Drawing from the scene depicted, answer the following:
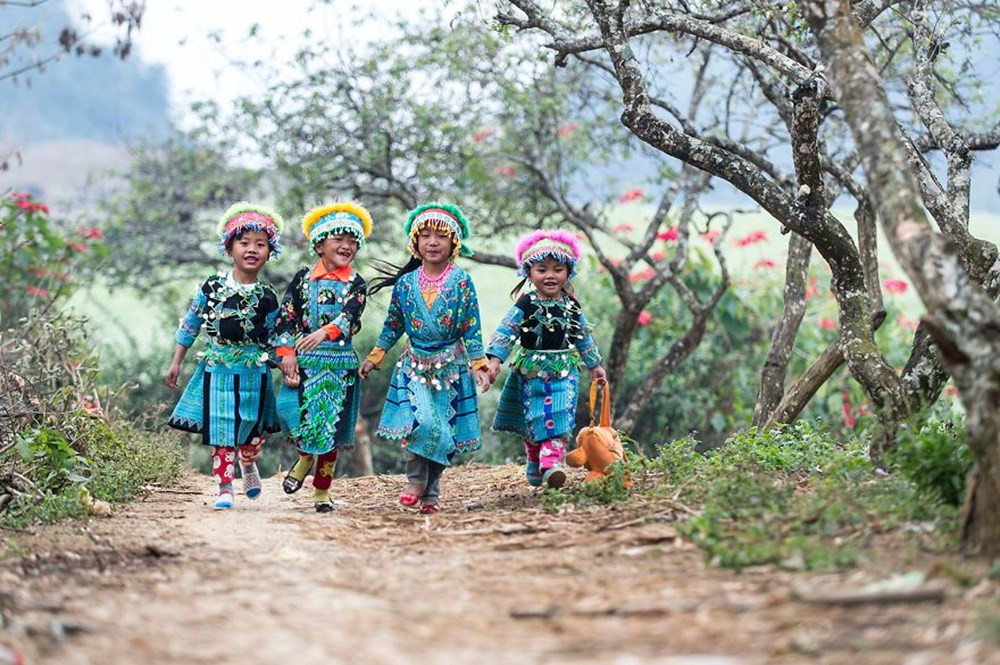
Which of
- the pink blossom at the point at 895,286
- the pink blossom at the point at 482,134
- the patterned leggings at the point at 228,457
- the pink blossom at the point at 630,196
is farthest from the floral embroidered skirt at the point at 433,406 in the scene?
the pink blossom at the point at 895,286

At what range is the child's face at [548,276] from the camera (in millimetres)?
7867

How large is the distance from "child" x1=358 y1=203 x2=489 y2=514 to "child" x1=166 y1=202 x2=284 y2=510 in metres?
0.77

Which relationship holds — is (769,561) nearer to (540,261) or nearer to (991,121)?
(540,261)

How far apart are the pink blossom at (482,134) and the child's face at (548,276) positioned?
16.3 ft

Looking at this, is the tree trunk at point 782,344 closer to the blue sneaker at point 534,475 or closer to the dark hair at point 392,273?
the blue sneaker at point 534,475

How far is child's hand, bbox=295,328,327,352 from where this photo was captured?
7.46 meters

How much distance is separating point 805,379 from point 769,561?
409 cm

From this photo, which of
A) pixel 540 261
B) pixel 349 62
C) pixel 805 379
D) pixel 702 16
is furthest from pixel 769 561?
pixel 349 62

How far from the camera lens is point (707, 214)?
12008 millimetres

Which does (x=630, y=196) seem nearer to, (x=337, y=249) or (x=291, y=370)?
(x=337, y=249)

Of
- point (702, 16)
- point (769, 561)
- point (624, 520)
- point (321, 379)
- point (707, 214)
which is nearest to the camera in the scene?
point (769, 561)

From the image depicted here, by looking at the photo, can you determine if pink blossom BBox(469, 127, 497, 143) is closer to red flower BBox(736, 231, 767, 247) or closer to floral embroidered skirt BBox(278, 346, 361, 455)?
red flower BBox(736, 231, 767, 247)

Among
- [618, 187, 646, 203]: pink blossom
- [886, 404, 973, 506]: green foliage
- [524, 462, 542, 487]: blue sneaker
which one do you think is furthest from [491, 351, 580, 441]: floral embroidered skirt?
[618, 187, 646, 203]: pink blossom

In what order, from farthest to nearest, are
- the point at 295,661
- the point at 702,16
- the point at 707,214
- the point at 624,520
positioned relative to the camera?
the point at 707,214, the point at 702,16, the point at 624,520, the point at 295,661
